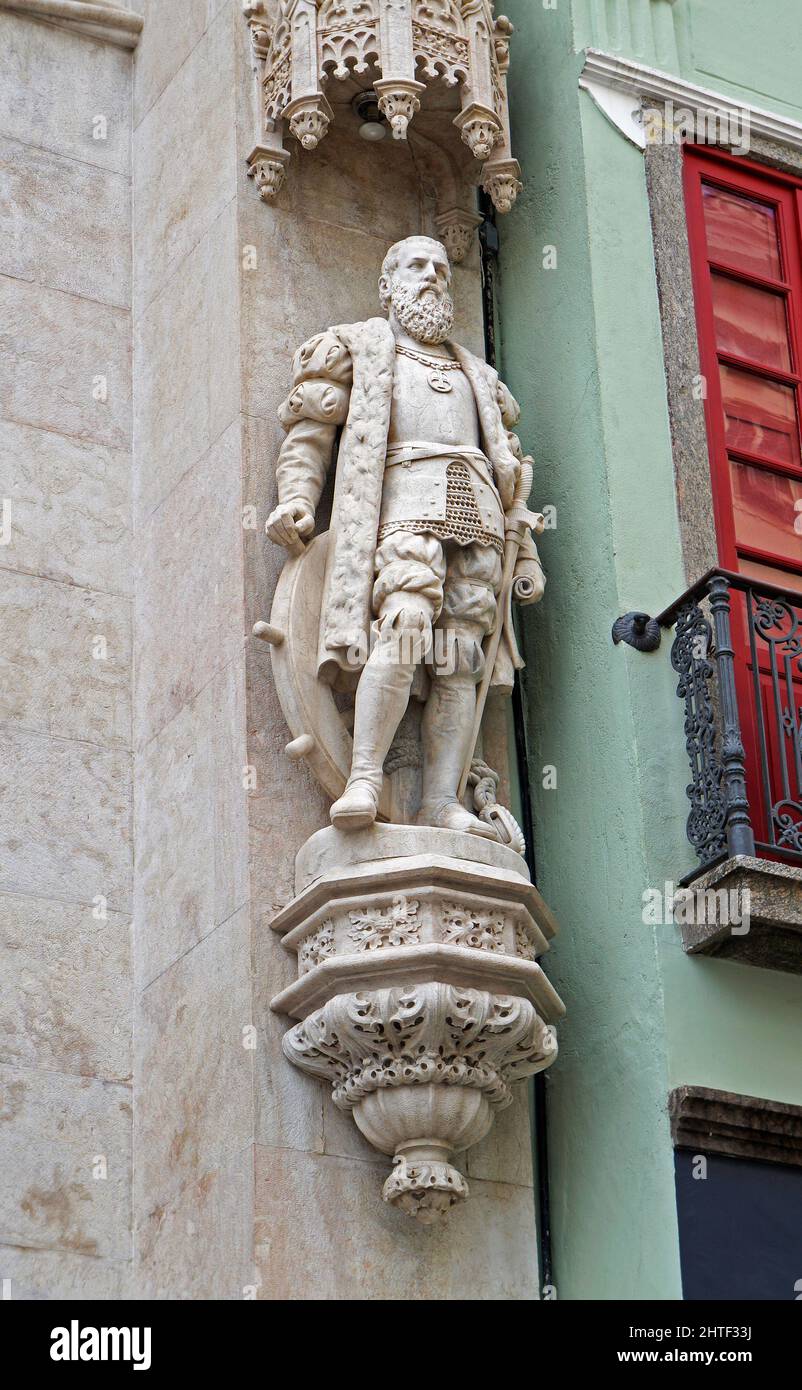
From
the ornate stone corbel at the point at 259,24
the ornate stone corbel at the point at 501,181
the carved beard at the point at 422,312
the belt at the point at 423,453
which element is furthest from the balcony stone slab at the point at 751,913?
the ornate stone corbel at the point at 259,24

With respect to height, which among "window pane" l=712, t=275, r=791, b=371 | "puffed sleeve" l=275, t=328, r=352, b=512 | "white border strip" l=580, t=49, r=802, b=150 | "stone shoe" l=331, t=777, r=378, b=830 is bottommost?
"stone shoe" l=331, t=777, r=378, b=830

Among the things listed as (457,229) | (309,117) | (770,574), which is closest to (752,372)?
(770,574)

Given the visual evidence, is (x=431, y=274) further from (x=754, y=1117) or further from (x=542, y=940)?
(x=754, y=1117)

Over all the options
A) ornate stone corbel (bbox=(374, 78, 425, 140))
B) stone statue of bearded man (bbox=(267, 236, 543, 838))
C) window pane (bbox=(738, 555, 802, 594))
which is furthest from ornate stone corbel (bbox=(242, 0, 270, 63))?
window pane (bbox=(738, 555, 802, 594))

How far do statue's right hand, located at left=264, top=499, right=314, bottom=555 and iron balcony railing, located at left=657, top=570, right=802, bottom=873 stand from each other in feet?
3.89

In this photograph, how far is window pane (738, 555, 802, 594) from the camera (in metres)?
8.62

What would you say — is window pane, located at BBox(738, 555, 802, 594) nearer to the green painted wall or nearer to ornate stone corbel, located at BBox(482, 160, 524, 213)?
the green painted wall

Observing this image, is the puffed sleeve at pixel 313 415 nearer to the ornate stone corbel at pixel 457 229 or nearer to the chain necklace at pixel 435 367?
the chain necklace at pixel 435 367

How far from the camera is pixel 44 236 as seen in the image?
899 centimetres

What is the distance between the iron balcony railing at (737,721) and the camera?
757 cm

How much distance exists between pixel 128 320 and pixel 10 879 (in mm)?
2259
